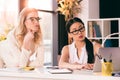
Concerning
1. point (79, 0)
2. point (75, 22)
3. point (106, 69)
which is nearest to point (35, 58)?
point (75, 22)

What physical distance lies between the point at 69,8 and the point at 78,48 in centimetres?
50

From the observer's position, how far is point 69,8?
3291mm

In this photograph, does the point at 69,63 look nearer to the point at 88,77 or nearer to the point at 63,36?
the point at 63,36

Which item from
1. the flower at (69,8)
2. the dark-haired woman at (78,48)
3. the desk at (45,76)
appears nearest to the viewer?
the desk at (45,76)

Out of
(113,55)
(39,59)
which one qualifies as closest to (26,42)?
(39,59)

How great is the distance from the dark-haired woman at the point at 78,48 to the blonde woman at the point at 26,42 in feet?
1.08

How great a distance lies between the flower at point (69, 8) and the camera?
10.7 ft

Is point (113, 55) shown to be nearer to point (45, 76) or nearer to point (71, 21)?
point (45, 76)

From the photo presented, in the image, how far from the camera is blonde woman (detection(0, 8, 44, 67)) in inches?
125

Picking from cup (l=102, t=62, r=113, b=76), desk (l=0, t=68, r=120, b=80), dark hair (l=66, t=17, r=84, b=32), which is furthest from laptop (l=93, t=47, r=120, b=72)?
dark hair (l=66, t=17, r=84, b=32)

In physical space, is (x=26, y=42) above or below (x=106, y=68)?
above

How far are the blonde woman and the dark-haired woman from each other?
0.33 metres

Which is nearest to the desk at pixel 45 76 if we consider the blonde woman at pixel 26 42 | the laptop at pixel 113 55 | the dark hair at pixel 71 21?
the laptop at pixel 113 55

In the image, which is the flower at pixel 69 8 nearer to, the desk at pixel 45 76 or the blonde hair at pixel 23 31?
the blonde hair at pixel 23 31
